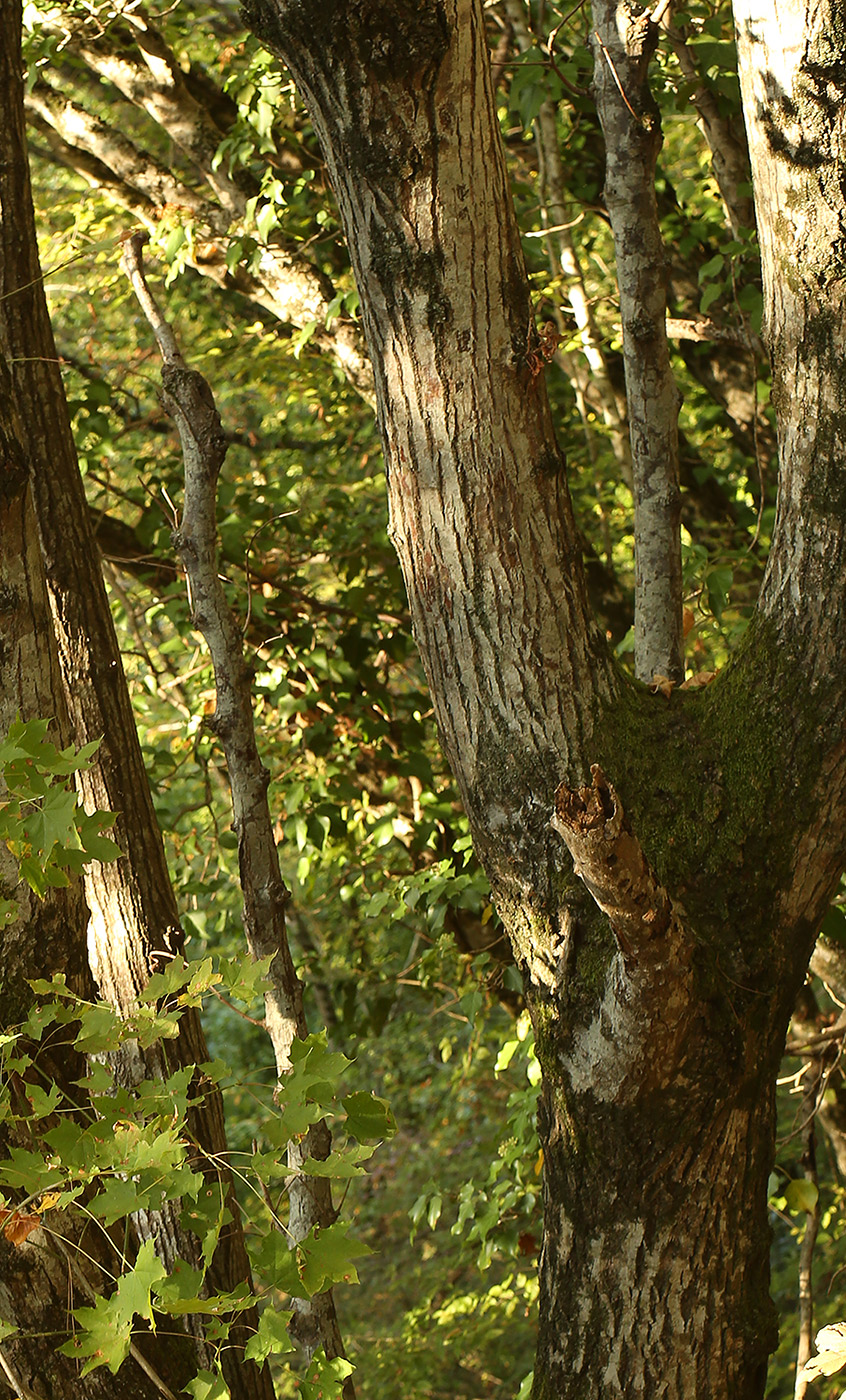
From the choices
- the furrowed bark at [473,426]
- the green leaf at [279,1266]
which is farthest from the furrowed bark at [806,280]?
the green leaf at [279,1266]

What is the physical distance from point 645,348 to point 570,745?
1064 mm

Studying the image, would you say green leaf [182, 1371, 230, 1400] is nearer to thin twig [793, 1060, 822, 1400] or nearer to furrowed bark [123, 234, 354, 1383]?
furrowed bark [123, 234, 354, 1383]

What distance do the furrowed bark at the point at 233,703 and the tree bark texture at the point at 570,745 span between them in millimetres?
420

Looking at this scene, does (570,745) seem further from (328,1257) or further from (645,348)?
(645,348)

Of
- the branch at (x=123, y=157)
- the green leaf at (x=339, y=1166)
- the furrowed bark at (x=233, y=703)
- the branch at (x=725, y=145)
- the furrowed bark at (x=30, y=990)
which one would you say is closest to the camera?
the green leaf at (x=339, y=1166)

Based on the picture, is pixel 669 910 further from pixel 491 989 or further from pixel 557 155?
pixel 557 155

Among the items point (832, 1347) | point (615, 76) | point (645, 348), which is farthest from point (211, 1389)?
point (615, 76)

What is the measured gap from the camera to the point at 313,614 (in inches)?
155

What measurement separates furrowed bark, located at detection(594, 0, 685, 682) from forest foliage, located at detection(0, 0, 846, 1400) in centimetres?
16

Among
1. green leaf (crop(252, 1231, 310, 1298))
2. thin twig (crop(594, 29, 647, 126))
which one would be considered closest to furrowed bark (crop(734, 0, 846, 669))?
thin twig (crop(594, 29, 647, 126))

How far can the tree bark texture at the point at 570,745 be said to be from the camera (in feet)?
5.41

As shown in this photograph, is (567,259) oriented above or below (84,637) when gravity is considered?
above

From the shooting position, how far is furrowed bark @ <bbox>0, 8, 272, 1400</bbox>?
224 cm

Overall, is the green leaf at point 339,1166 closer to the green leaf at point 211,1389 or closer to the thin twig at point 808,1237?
the green leaf at point 211,1389
